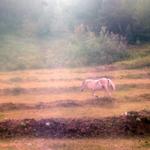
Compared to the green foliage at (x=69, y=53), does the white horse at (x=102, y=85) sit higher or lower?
higher

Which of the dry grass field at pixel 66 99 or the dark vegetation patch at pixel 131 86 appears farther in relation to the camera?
the dark vegetation patch at pixel 131 86

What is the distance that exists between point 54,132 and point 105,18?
25591 millimetres

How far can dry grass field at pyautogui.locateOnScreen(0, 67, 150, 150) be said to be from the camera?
63.0ft

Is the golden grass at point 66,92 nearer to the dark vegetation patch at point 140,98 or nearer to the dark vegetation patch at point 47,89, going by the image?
the dark vegetation patch at point 140,98

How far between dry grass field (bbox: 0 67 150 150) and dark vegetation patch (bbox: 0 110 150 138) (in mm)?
510

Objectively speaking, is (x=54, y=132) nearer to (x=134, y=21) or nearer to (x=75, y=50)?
(x=75, y=50)

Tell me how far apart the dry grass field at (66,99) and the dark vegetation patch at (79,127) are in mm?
510

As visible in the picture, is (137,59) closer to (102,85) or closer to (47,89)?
(47,89)

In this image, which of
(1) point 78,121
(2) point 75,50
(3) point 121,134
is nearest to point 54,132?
(1) point 78,121

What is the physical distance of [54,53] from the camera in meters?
37.0

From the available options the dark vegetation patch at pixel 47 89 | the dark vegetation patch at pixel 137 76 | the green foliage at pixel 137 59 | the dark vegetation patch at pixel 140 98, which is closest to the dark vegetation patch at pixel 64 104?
the dark vegetation patch at pixel 140 98

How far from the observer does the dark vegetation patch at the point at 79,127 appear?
2017cm

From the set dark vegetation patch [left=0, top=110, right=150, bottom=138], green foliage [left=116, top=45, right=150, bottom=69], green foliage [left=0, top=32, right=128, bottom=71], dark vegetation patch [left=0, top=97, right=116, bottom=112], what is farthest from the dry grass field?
green foliage [left=0, top=32, right=128, bottom=71]

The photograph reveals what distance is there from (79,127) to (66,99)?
12.9 feet
